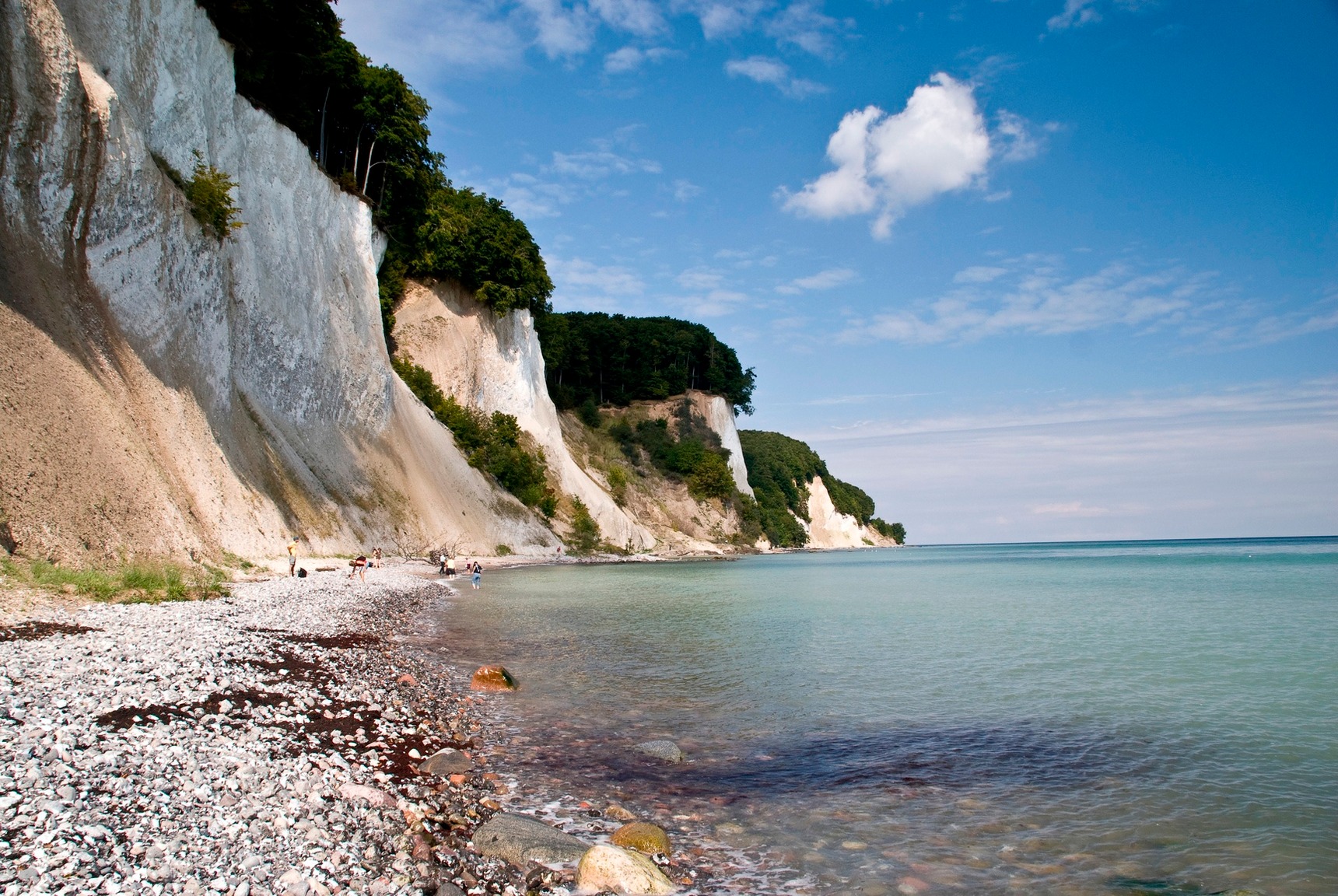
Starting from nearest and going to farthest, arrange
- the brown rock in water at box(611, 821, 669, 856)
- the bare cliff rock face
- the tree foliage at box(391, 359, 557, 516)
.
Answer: the brown rock in water at box(611, 821, 669, 856) → the bare cliff rock face → the tree foliage at box(391, 359, 557, 516)

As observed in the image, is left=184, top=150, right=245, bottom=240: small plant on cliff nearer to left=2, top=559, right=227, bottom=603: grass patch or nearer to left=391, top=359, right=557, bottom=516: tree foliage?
left=2, top=559, right=227, bottom=603: grass patch

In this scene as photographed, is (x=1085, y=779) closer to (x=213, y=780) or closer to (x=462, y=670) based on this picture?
(x=213, y=780)

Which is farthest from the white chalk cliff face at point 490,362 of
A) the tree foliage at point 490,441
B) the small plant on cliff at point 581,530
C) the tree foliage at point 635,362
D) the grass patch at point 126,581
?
the grass patch at point 126,581

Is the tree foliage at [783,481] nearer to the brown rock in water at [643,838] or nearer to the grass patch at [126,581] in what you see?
the grass patch at [126,581]

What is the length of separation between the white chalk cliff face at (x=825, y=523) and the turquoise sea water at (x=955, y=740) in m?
92.9

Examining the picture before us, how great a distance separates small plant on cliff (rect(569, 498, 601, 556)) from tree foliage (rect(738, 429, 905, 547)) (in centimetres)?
3649

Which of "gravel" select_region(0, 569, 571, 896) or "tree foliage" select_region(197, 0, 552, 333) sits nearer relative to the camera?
"gravel" select_region(0, 569, 571, 896)

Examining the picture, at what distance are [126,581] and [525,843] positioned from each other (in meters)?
10.7

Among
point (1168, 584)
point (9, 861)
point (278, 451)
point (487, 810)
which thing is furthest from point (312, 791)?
point (1168, 584)

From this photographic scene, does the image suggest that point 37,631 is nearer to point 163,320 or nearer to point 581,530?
point 163,320

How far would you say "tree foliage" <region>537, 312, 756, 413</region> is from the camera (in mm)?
70875

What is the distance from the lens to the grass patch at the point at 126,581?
10859 mm

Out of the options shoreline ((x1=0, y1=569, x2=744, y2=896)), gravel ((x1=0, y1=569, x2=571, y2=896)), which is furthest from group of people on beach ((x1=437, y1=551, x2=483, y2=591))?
gravel ((x1=0, y1=569, x2=571, y2=896))

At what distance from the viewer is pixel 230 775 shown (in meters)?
4.96
